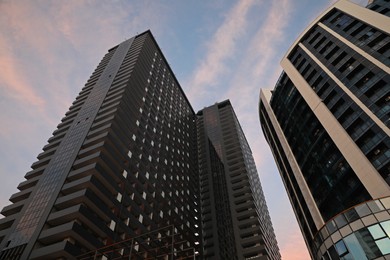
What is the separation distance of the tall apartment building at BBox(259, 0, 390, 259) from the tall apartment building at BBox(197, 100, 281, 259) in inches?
736

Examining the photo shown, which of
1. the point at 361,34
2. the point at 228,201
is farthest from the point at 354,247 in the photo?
the point at 228,201

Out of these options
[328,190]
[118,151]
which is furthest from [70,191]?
[328,190]

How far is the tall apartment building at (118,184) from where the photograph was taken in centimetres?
4197

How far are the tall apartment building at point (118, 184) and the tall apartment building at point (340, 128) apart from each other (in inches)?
664

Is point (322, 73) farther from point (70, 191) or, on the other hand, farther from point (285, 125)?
point (70, 191)

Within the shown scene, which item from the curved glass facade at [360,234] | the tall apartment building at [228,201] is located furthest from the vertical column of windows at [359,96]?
the tall apartment building at [228,201]

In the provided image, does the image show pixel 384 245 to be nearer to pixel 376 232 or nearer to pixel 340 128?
pixel 376 232

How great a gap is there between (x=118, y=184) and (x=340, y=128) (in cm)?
3927

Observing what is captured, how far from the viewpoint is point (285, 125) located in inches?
3051

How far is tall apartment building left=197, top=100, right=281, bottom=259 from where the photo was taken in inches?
3329

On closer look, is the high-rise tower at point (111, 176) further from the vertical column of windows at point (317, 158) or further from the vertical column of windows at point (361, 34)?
the vertical column of windows at point (361, 34)

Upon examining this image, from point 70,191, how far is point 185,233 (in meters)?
29.5

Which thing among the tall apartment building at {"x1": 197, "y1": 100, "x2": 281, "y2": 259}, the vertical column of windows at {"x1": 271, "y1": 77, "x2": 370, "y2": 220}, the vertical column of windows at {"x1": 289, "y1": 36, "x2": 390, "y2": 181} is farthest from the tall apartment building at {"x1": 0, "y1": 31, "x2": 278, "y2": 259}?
the vertical column of windows at {"x1": 289, "y1": 36, "x2": 390, "y2": 181}

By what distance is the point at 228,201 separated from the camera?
100 meters
